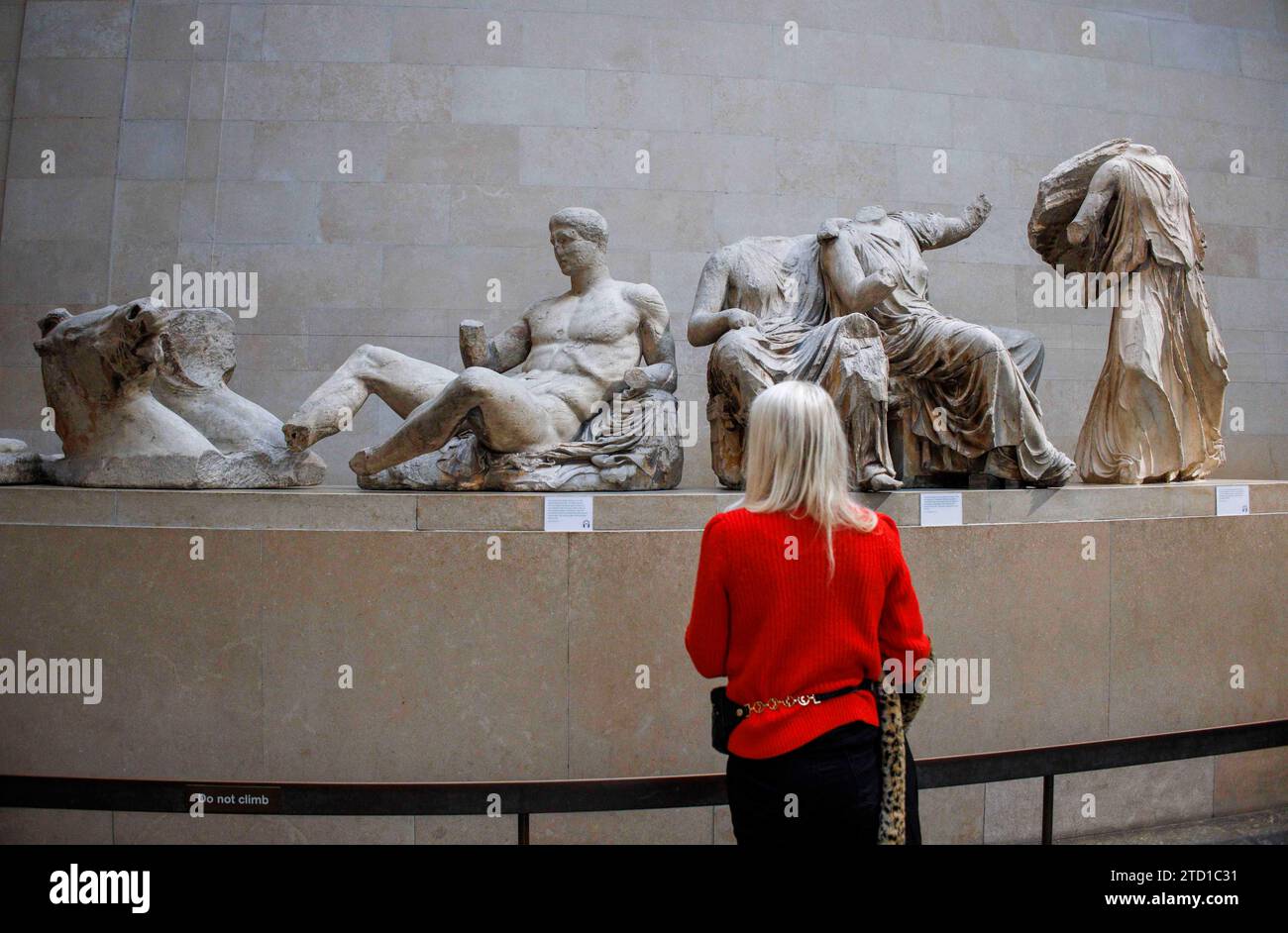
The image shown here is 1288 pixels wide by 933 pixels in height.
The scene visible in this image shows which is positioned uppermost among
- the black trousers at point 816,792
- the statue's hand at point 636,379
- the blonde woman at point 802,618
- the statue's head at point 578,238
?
the statue's head at point 578,238

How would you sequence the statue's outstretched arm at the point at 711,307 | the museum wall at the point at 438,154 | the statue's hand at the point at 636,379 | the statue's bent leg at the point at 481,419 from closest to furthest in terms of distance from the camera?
the statue's bent leg at the point at 481,419 → the statue's hand at the point at 636,379 → the statue's outstretched arm at the point at 711,307 → the museum wall at the point at 438,154

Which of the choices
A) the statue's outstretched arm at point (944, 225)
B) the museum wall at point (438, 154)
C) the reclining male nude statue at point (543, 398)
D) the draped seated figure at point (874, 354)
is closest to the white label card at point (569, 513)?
the reclining male nude statue at point (543, 398)

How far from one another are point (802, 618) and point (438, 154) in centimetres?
644

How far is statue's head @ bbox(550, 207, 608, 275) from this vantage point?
5195 mm

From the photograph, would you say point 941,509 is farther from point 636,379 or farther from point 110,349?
point 110,349

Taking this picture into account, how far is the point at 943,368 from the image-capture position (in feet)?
16.1

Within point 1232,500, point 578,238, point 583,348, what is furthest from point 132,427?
point 1232,500

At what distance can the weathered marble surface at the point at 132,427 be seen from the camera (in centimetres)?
452

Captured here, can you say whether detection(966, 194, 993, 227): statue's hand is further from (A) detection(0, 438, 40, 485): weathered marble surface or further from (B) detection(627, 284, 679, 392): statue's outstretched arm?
(A) detection(0, 438, 40, 485): weathered marble surface

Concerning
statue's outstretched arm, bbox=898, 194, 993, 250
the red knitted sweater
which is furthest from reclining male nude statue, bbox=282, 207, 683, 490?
the red knitted sweater

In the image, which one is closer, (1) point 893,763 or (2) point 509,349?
(1) point 893,763

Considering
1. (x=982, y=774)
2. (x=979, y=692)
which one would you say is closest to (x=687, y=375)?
(x=979, y=692)

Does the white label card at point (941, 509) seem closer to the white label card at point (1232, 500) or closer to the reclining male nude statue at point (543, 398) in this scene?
the reclining male nude statue at point (543, 398)

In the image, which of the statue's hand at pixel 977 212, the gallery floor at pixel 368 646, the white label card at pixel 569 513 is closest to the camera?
the gallery floor at pixel 368 646
